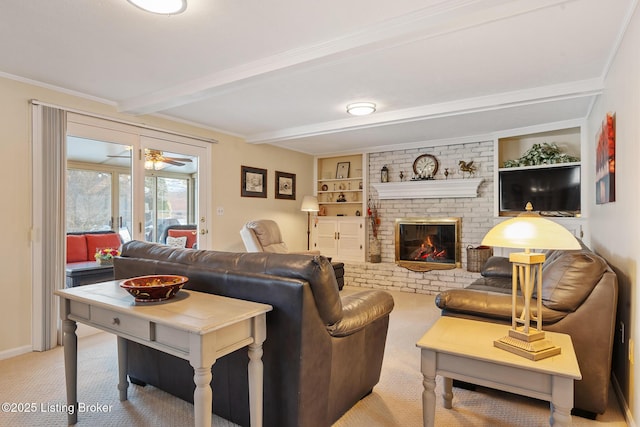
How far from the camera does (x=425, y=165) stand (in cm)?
575

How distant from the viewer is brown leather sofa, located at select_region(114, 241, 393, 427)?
1680 mm

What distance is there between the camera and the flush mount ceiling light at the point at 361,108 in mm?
3818

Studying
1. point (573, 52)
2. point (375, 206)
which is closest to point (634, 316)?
A: point (573, 52)

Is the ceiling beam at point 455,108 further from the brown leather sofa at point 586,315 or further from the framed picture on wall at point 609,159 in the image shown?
the brown leather sofa at point 586,315

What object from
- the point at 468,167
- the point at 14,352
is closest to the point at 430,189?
the point at 468,167

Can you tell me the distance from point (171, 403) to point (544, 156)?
4.77m

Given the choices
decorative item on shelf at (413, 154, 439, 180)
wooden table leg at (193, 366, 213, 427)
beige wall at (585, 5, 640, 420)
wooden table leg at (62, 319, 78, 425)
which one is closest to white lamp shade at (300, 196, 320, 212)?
decorative item on shelf at (413, 154, 439, 180)

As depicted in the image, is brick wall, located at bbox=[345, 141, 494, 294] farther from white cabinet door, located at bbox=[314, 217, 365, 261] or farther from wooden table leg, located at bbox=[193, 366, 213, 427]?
wooden table leg, located at bbox=[193, 366, 213, 427]

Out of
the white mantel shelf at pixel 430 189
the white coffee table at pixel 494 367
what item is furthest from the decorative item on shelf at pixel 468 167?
the white coffee table at pixel 494 367

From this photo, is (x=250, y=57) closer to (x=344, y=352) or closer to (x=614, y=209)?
(x=344, y=352)

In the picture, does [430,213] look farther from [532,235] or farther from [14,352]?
[14,352]

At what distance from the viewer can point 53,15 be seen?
2.14 metres

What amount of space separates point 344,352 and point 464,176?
4.24 meters

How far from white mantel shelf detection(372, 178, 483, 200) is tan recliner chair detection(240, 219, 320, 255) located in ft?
6.49
